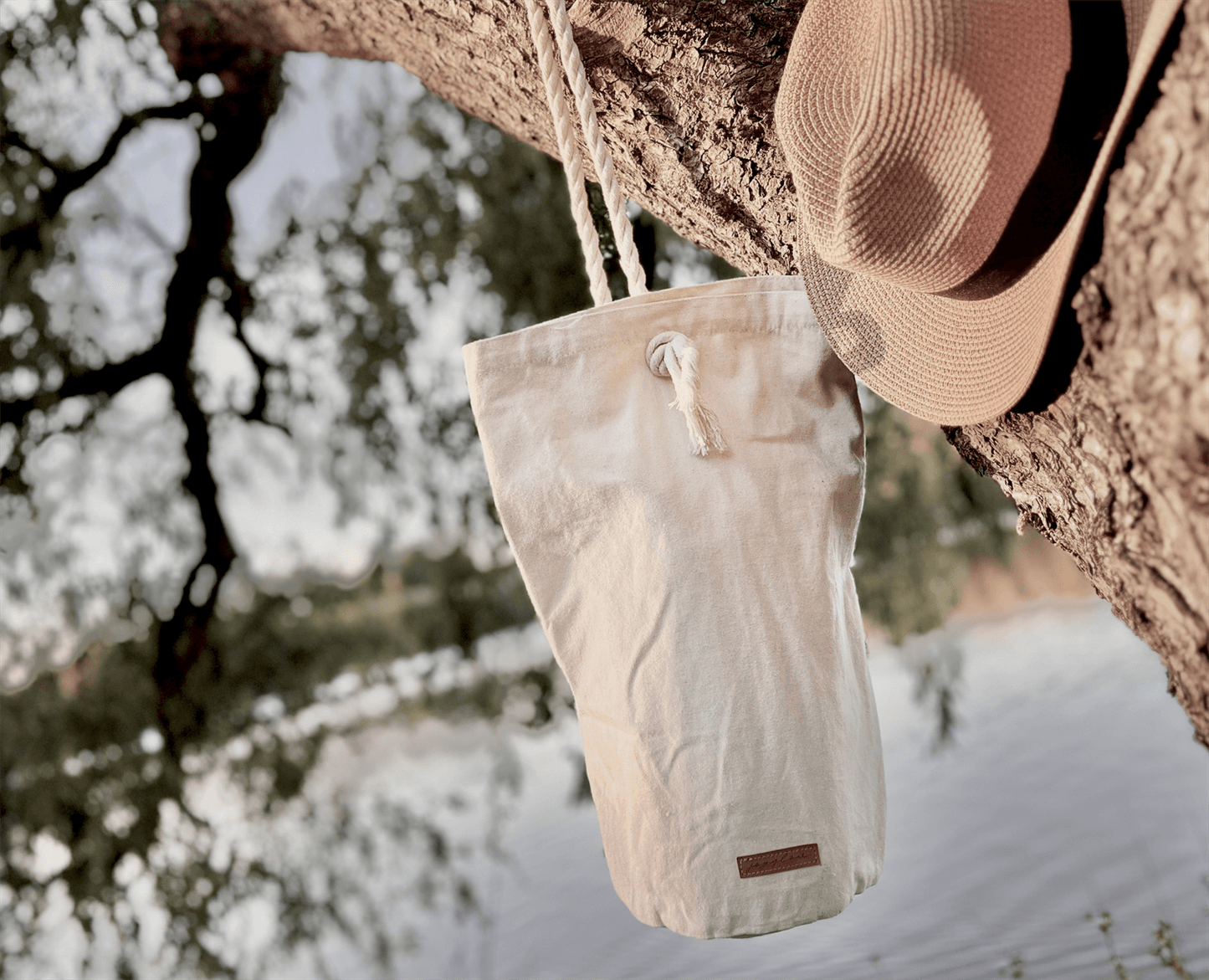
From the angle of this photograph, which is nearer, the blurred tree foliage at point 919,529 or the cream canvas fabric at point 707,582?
the cream canvas fabric at point 707,582

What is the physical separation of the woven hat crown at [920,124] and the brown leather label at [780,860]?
0.32 meters

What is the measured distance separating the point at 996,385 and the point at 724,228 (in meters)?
0.29

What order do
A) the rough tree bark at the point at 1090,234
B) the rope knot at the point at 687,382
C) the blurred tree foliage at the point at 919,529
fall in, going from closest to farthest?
the rough tree bark at the point at 1090,234
the rope knot at the point at 687,382
the blurred tree foliage at the point at 919,529

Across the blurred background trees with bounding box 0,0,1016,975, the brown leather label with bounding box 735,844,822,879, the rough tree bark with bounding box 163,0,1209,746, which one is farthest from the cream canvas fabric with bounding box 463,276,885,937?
the blurred background trees with bounding box 0,0,1016,975

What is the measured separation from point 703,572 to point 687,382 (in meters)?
0.11

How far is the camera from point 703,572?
20.7 inches

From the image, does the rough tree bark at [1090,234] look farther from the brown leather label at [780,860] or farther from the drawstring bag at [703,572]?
the brown leather label at [780,860]

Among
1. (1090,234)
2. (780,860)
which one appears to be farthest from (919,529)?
(1090,234)

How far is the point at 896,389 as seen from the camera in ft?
1.68

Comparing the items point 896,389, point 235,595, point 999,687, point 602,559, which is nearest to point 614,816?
point 602,559

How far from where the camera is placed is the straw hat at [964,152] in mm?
366

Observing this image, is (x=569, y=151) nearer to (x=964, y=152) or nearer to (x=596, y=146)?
(x=596, y=146)

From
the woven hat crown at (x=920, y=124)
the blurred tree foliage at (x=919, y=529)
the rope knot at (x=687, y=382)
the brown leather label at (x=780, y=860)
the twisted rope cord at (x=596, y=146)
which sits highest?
the twisted rope cord at (x=596, y=146)

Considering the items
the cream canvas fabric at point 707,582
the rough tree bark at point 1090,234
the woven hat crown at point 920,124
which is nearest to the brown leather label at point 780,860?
the cream canvas fabric at point 707,582
